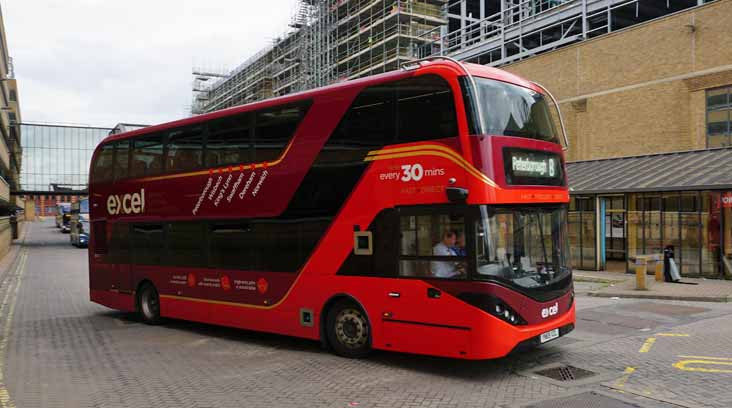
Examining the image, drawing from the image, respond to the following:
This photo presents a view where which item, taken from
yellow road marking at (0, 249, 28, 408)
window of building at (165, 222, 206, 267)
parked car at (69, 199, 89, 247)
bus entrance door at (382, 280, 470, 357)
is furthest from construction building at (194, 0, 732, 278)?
parked car at (69, 199, 89, 247)

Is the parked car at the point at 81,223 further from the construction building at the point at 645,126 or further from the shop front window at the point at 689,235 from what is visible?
the shop front window at the point at 689,235

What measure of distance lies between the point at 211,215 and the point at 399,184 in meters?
4.59

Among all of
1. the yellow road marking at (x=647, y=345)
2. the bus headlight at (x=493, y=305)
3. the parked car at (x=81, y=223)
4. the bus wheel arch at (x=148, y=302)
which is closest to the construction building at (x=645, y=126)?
the yellow road marking at (x=647, y=345)

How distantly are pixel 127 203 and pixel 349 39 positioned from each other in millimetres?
52554

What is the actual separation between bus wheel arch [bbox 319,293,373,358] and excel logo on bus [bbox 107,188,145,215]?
5.84 metres

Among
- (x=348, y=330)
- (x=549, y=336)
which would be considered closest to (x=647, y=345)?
(x=549, y=336)

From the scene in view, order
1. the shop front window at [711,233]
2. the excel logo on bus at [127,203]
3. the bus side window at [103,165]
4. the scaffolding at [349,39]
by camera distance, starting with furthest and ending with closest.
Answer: the scaffolding at [349,39] → the shop front window at [711,233] → the bus side window at [103,165] → the excel logo on bus at [127,203]

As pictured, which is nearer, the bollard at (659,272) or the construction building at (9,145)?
the bollard at (659,272)

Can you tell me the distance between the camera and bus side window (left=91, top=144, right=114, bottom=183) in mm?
14305

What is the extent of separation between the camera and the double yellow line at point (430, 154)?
7.58 meters

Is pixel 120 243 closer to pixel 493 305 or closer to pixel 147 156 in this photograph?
pixel 147 156

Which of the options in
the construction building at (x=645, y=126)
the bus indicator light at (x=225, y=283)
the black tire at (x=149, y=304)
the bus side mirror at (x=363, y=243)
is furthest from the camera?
the construction building at (x=645, y=126)

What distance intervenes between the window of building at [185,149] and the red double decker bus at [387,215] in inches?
1.6

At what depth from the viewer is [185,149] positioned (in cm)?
1201
